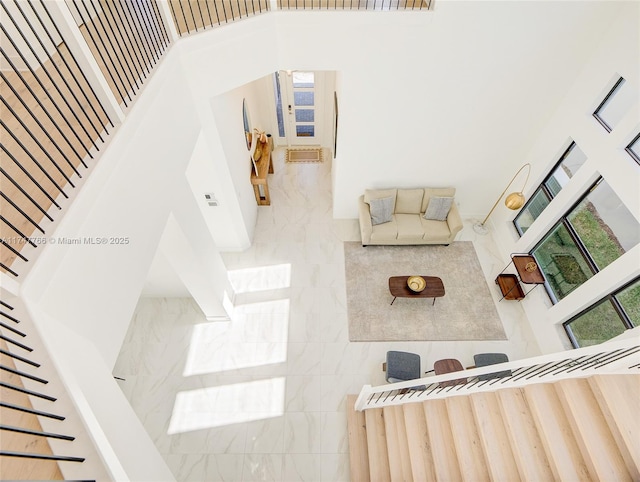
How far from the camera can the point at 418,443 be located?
394 cm

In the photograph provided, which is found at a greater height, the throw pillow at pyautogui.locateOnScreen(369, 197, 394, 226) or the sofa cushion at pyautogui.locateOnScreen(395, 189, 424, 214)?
the sofa cushion at pyautogui.locateOnScreen(395, 189, 424, 214)

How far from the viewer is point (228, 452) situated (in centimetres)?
448

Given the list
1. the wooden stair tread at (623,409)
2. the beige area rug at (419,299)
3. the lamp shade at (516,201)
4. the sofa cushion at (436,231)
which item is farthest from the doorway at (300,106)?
the wooden stair tread at (623,409)

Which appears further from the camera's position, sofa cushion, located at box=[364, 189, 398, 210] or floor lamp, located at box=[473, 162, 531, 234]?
sofa cushion, located at box=[364, 189, 398, 210]

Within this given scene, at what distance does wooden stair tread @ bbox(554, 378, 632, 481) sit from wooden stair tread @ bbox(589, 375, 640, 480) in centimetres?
5

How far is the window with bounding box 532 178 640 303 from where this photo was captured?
4.37 meters

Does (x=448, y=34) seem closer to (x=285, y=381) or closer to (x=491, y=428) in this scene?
(x=491, y=428)

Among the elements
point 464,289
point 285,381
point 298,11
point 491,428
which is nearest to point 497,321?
point 464,289

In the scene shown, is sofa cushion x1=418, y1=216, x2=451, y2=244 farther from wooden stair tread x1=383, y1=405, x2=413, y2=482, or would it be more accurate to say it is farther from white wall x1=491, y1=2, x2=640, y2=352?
wooden stair tread x1=383, y1=405, x2=413, y2=482

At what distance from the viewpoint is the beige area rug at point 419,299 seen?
5.64 m

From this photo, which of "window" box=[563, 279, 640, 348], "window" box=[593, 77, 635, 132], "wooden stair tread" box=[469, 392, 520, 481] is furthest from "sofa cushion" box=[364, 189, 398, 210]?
"wooden stair tread" box=[469, 392, 520, 481]

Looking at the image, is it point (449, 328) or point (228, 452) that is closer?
point (228, 452)

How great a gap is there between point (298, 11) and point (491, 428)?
5.26 metres

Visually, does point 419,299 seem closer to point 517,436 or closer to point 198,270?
point 517,436
